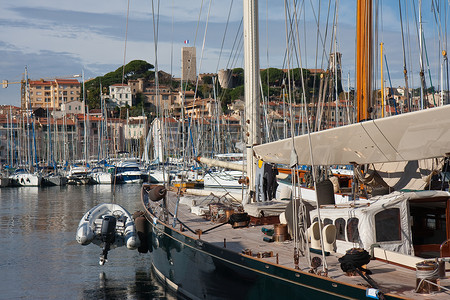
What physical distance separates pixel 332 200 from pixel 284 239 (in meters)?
1.51

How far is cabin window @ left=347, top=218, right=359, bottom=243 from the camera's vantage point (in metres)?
11.9

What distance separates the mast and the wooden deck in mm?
2448

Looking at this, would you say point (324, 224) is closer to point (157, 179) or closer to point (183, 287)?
point (183, 287)

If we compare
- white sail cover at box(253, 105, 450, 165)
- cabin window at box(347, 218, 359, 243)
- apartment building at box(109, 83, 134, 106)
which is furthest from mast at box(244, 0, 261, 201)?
apartment building at box(109, 83, 134, 106)

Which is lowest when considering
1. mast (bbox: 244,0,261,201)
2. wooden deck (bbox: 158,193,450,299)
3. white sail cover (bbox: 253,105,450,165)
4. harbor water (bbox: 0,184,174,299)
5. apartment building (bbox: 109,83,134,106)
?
harbor water (bbox: 0,184,174,299)

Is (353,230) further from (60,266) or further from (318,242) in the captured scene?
(60,266)

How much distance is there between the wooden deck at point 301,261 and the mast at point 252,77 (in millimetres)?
2448

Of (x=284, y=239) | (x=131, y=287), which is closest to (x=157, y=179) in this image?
(x=131, y=287)

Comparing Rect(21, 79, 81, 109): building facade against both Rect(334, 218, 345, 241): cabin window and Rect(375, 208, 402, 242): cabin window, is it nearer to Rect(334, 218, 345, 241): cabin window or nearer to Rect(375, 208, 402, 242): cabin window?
Rect(334, 218, 345, 241): cabin window

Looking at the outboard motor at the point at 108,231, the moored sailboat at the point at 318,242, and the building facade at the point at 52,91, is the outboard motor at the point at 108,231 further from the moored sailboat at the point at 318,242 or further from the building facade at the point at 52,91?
the building facade at the point at 52,91

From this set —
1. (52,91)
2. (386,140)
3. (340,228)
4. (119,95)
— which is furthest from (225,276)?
(52,91)

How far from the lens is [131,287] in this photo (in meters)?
20.7

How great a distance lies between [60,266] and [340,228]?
1531 cm

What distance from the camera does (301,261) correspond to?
12.2 m
